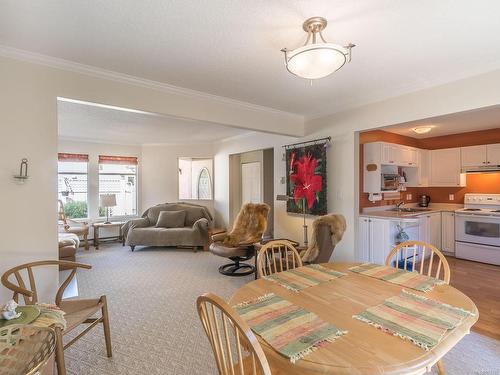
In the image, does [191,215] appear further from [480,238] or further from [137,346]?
[480,238]

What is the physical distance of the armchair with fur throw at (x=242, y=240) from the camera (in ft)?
13.1

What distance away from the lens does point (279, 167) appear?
498cm

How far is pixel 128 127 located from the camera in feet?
16.3

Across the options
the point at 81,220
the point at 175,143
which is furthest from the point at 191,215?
the point at 81,220

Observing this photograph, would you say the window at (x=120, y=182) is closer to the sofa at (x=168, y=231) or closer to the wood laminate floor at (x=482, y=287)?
the sofa at (x=168, y=231)

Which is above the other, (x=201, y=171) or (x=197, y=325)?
(x=201, y=171)

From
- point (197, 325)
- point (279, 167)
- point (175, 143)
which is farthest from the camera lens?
point (175, 143)

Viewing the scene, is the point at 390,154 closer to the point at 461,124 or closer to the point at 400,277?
the point at 461,124

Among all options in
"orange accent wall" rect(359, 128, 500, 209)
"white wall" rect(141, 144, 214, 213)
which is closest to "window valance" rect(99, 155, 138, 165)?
"white wall" rect(141, 144, 214, 213)

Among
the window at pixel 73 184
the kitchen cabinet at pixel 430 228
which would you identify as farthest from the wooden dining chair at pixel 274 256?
the window at pixel 73 184

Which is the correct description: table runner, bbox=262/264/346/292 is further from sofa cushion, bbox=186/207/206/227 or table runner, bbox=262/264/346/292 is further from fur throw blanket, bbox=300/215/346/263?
sofa cushion, bbox=186/207/206/227

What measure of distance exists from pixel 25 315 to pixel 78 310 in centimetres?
66

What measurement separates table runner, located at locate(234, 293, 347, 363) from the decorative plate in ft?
3.47

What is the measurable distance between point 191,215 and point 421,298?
5.24m
